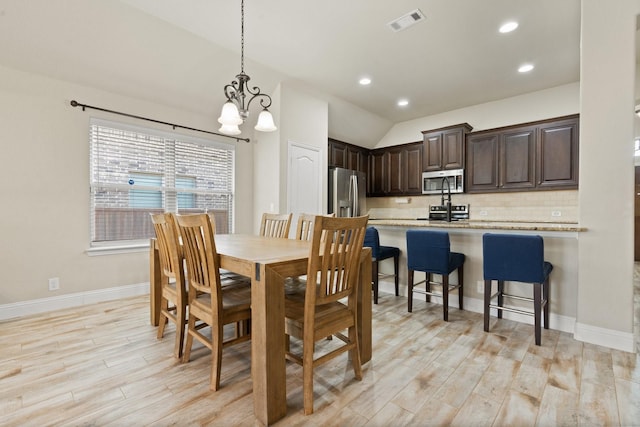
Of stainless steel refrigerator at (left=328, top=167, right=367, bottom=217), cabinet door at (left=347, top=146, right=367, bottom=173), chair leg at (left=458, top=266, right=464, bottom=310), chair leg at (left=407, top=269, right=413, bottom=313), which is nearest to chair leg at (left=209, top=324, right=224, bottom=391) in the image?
chair leg at (left=407, top=269, right=413, bottom=313)

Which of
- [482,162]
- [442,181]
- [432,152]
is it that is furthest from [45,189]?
[482,162]

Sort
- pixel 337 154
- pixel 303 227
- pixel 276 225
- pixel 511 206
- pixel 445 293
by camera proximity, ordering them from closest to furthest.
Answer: pixel 445 293 < pixel 303 227 < pixel 276 225 < pixel 511 206 < pixel 337 154

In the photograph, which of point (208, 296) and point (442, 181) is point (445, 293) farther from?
point (442, 181)

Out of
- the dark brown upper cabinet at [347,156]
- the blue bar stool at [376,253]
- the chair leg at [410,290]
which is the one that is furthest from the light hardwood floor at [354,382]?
the dark brown upper cabinet at [347,156]

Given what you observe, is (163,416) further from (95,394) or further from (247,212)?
(247,212)

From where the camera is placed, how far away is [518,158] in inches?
182

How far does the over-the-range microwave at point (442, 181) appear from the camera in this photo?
5074mm

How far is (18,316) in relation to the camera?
2.97 meters

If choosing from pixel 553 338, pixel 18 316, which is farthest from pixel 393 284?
pixel 18 316

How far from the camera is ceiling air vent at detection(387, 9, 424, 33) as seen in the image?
2.90m

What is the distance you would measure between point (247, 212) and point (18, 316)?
275 centimetres

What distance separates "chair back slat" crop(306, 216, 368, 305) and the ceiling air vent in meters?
2.36

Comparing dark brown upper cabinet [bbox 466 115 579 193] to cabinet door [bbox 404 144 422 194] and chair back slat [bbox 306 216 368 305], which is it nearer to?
cabinet door [bbox 404 144 422 194]

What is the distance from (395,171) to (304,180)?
7.57ft
